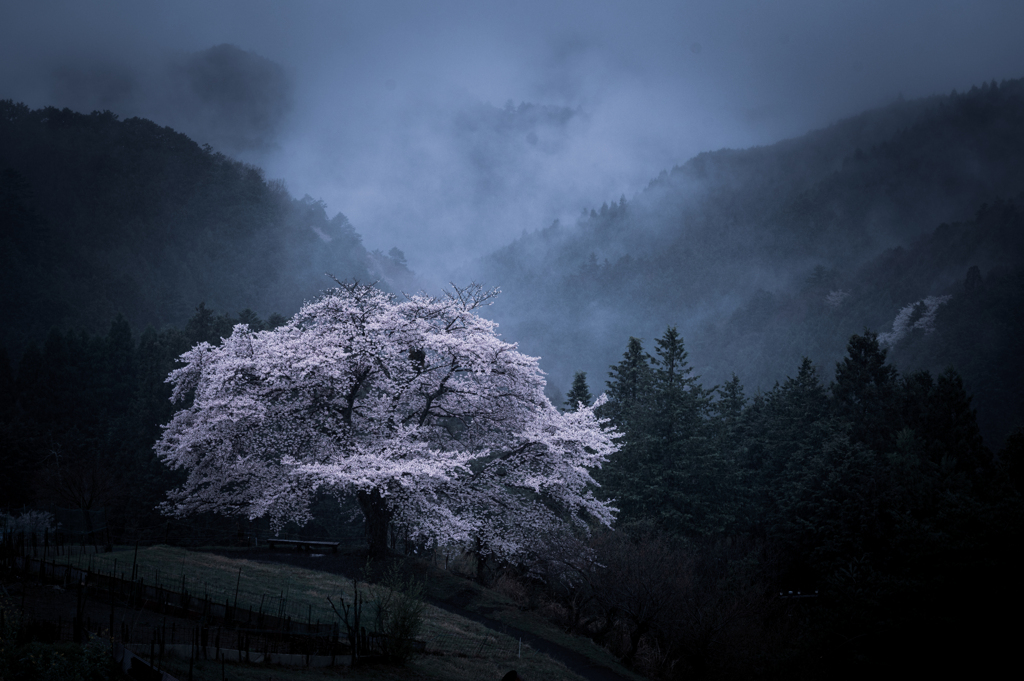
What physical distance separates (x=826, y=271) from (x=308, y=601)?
148141 mm

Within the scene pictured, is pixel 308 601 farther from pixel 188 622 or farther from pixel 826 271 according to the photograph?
pixel 826 271

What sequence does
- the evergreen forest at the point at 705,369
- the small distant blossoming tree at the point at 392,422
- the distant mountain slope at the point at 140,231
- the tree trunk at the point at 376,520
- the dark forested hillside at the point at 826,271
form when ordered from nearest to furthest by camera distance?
the evergreen forest at the point at 705,369 < the small distant blossoming tree at the point at 392,422 < the tree trunk at the point at 376,520 < the distant mountain slope at the point at 140,231 < the dark forested hillside at the point at 826,271

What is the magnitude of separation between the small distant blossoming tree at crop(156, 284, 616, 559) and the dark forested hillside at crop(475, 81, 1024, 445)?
260 ft

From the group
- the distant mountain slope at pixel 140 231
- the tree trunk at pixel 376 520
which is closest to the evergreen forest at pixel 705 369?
the distant mountain slope at pixel 140 231

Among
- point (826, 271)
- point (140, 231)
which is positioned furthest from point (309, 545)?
point (826, 271)

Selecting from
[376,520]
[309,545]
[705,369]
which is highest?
[705,369]

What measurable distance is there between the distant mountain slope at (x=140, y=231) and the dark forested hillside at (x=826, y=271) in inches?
2158

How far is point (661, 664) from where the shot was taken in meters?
21.5

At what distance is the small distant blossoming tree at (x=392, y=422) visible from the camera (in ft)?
75.6

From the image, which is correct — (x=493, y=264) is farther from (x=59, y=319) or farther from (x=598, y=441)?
(x=598, y=441)

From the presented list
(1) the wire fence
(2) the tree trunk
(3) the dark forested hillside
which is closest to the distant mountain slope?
(3) the dark forested hillside

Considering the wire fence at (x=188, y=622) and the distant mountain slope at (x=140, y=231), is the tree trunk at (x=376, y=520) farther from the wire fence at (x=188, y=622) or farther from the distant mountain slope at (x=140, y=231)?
the distant mountain slope at (x=140, y=231)

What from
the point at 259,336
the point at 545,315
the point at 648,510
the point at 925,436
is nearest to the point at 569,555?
the point at 259,336

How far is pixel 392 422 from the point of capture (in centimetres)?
2511
